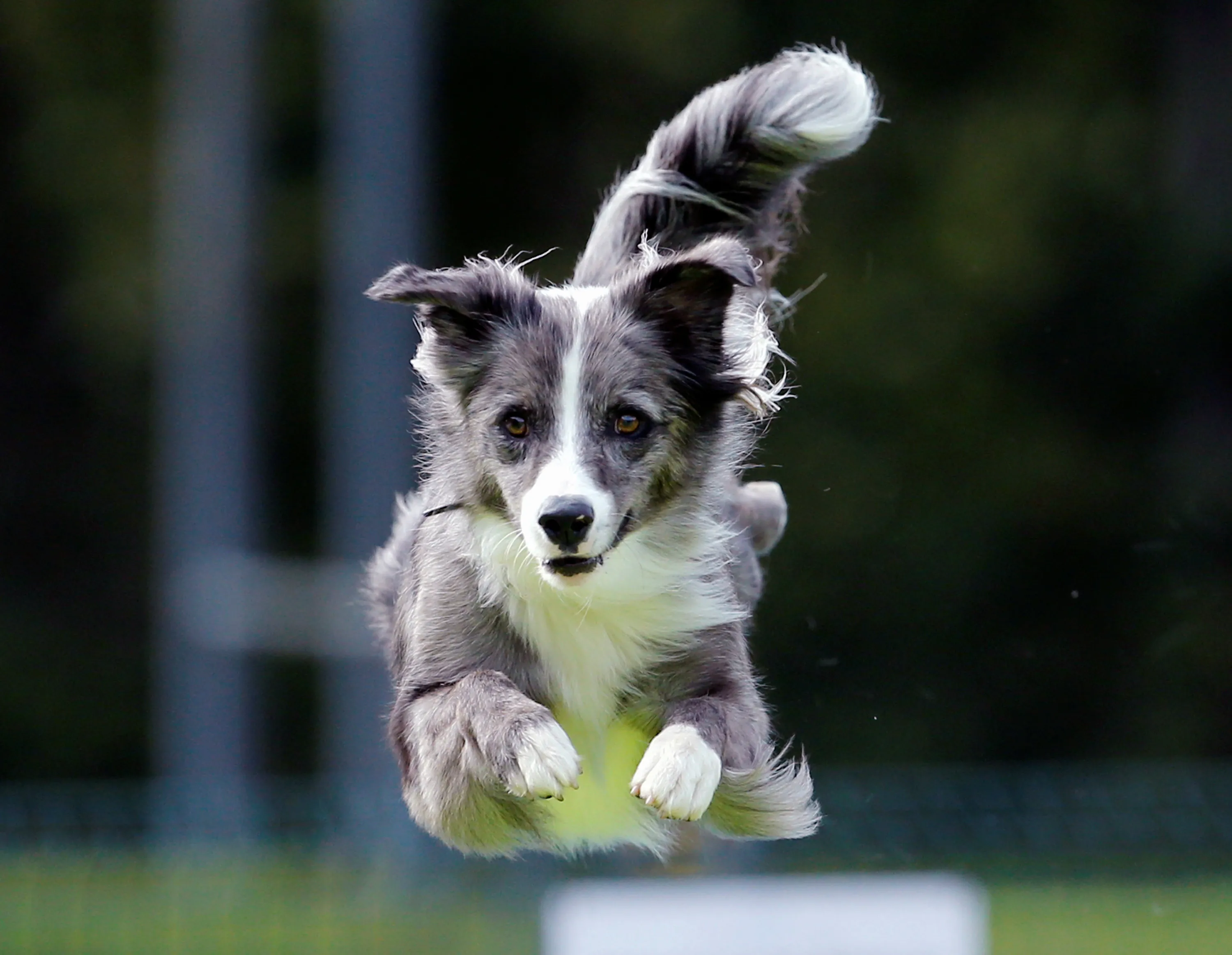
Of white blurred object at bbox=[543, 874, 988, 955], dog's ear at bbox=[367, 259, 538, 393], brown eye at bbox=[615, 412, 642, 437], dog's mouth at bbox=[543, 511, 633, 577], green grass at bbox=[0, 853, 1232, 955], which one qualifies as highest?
dog's ear at bbox=[367, 259, 538, 393]

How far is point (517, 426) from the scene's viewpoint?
4.28 meters

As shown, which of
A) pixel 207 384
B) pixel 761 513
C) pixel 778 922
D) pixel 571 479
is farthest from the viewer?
→ pixel 207 384

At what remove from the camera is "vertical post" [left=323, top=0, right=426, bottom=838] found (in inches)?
513

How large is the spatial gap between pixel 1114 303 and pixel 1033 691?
127 inches

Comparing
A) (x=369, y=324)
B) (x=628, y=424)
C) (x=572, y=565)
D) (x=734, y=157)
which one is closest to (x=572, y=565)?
(x=572, y=565)

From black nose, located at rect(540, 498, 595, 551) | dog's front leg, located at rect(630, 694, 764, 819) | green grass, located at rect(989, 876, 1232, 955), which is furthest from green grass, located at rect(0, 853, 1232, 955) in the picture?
black nose, located at rect(540, 498, 595, 551)

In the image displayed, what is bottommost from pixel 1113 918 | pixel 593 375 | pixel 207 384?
pixel 1113 918

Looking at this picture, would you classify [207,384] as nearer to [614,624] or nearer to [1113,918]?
[1113,918]

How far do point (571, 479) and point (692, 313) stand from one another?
2.01ft

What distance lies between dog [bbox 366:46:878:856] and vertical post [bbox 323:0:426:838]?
807 centimetres

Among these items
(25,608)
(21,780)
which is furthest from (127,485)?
(21,780)

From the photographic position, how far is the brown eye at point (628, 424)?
14.0 ft

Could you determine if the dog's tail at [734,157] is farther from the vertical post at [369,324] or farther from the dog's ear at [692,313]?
the vertical post at [369,324]

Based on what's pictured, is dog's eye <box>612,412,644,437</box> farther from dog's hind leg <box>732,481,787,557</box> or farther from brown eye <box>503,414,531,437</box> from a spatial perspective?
dog's hind leg <box>732,481,787,557</box>
